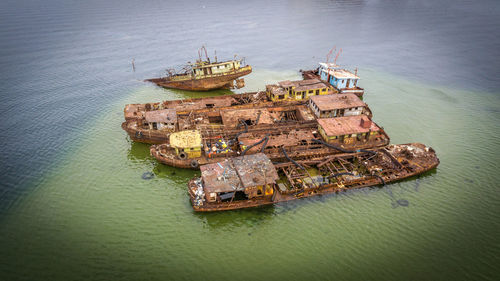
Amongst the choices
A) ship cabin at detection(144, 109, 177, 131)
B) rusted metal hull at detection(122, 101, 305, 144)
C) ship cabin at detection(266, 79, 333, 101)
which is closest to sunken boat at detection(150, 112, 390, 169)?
rusted metal hull at detection(122, 101, 305, 144)

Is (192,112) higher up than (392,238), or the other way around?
(192,112)

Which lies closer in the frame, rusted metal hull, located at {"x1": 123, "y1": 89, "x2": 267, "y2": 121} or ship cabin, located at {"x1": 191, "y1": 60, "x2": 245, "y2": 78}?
rusted metal hull, located at {"x1": 123, "y1": 89, "x2": 267, "y2": 121}

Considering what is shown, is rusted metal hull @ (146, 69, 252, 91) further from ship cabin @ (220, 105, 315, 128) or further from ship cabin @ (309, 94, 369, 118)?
ship cabin @ (309, 94, 369, 118)

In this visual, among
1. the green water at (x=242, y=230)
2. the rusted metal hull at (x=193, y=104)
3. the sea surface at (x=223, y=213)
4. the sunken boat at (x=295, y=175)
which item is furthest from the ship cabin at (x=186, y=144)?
the rusted metal hull at (x=193, y=104)

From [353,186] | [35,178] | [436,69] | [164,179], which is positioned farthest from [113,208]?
[436,69]

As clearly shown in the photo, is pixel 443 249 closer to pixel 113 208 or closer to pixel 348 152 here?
pixel 348 152

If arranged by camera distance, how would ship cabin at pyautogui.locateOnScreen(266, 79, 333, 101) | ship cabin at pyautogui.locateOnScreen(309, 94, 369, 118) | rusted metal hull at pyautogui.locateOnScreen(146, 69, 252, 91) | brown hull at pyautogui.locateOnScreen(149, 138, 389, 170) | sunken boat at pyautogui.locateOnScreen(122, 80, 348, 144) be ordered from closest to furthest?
1. brown hull at pyautogui.locateOnScreen(149, 138, 389, 170)
2. sunken boat at pyautogui.locateOnScreen(122, 80, 348, 144)
3. ship cabin at pyautogui.locateOnScreen(309, 94, 369, 118)
4. ship cabin at pyautogui.locateOnScreen(266, 79, 333, 101)
5. rusted metal hull at pyautogui.locateOnScreen(146, 69, 252, 91)

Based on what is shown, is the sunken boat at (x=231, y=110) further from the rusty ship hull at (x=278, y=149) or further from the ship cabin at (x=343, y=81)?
the ship cabin at (x=343, y=81)
